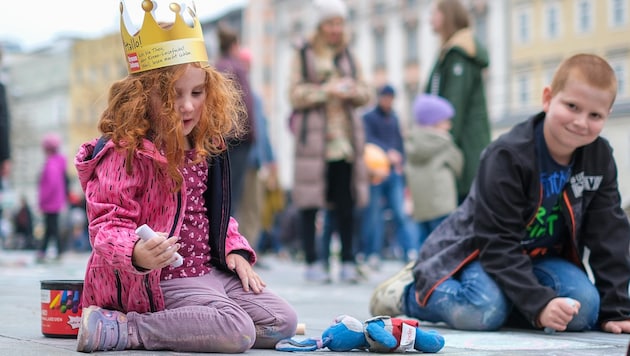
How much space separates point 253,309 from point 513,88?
4215 centimetres

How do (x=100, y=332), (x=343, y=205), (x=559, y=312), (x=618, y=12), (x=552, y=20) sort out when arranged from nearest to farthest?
1. (x=100, y=332)
2. (x=559, y=312)
3. (x=343, y=205)
4. (x=618, y=12)
5. (x=552, y=20)

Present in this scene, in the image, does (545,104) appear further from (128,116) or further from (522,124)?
(128,116)

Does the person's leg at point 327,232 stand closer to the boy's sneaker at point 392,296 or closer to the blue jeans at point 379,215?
the blue jeans at point 379,215

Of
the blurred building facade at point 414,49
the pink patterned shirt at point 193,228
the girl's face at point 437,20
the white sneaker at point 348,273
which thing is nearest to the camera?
the pink patterned shirt at point 193,228

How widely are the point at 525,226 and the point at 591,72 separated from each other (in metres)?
0.67

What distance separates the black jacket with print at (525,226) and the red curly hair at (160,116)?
1.29 metres

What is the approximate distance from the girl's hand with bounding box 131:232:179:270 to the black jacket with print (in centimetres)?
165

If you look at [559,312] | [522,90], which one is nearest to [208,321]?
[559,312]

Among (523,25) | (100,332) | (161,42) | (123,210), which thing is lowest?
(100,332)

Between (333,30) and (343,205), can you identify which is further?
(333,30)

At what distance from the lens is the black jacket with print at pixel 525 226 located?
173 inches

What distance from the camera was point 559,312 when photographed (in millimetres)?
4211

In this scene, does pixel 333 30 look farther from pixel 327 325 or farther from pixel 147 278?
pixel 147 278

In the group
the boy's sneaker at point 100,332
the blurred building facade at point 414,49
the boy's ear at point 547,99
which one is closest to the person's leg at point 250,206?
the boy's ear at point 547,99
